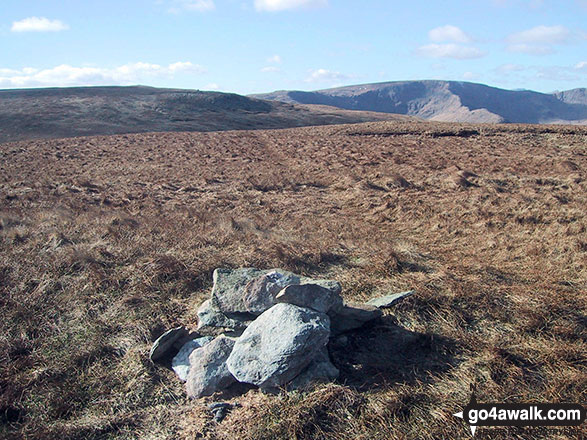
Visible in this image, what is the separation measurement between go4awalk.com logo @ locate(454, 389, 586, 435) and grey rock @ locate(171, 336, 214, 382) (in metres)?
2.85

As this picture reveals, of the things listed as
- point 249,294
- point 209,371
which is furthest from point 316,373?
point 249,294

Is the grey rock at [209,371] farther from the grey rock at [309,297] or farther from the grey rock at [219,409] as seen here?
the grey rock at [309,297]

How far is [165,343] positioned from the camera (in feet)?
15.9

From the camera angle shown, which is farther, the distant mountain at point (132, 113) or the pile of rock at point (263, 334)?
the distant mountain at point (132, 113)

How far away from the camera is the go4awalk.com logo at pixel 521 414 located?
357cm

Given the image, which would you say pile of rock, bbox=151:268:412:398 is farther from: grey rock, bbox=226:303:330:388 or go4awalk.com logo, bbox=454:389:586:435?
go4awalk.com logo, bbox=454:389:586:435

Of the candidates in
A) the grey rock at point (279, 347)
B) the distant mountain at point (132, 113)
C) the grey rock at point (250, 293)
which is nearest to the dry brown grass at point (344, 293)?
the grey rock at point (279, 347)

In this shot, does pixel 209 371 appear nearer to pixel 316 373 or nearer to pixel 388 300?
pixel 316 373

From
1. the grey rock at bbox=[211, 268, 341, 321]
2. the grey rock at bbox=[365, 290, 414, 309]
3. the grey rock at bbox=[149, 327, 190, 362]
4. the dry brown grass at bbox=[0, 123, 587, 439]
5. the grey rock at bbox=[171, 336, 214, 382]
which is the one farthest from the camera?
the grey rock at bbox=[365, 290, 414, 309]

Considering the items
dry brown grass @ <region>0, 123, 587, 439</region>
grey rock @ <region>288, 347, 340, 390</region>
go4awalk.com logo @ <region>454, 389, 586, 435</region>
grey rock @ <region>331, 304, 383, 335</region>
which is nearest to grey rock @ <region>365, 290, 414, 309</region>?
dry brown grass @ <region>0, 123, 587, 439</region>

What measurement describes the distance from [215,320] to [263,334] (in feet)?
3.32

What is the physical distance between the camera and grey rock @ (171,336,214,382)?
455 centimetres

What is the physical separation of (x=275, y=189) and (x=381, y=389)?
1359 cm

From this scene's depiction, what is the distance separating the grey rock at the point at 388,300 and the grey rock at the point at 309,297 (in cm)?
89
